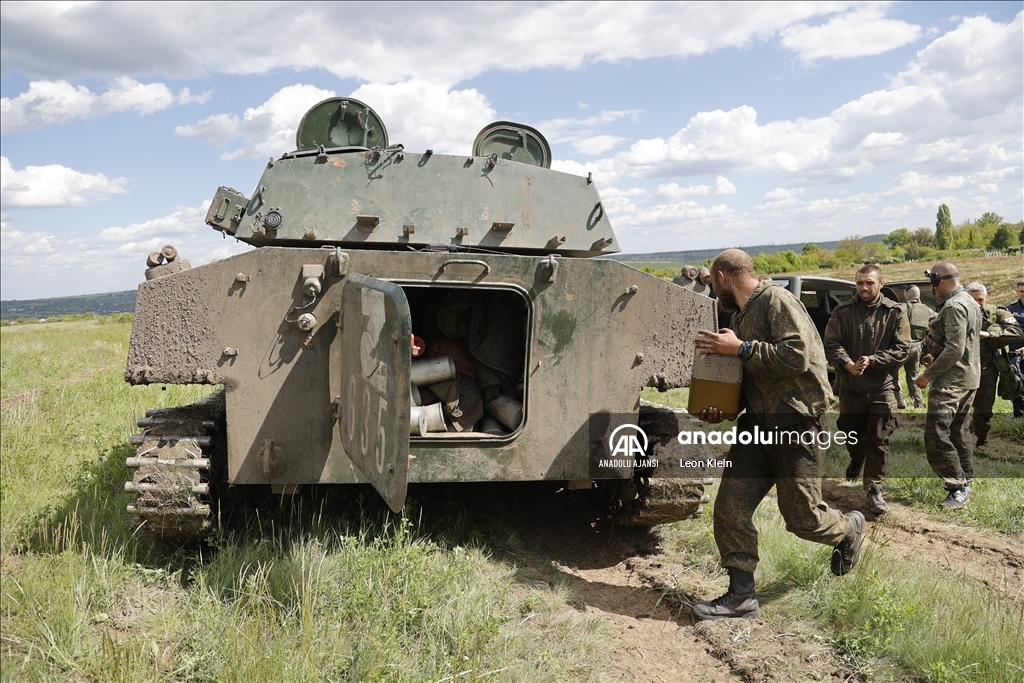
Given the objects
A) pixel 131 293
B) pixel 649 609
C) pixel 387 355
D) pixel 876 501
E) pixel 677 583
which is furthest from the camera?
pixel 131 293

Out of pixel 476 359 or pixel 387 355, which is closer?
pixel 387 355

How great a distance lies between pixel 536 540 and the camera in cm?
521

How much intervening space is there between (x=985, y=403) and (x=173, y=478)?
24.4 ft

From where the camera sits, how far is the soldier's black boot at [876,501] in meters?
6.13

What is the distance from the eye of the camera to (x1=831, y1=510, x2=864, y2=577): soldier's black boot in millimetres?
4266

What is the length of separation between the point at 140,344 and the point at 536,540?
259 centimetres

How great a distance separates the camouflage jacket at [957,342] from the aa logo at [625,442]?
122 inches

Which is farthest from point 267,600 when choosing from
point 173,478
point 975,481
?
point 975,481

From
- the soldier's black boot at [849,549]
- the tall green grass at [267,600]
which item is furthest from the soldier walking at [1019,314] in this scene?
the tall green grass at [267,600]

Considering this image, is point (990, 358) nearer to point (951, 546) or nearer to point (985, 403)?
point (985, 403)

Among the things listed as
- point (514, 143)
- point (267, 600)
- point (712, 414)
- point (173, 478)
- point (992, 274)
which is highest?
point (514, 143)

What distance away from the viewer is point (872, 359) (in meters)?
6.27

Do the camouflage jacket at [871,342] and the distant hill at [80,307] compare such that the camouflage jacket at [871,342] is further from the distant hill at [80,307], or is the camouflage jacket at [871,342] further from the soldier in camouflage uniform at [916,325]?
the distant hill at [80,307]

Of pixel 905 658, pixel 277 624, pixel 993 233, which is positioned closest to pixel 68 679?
pixel 277 624
